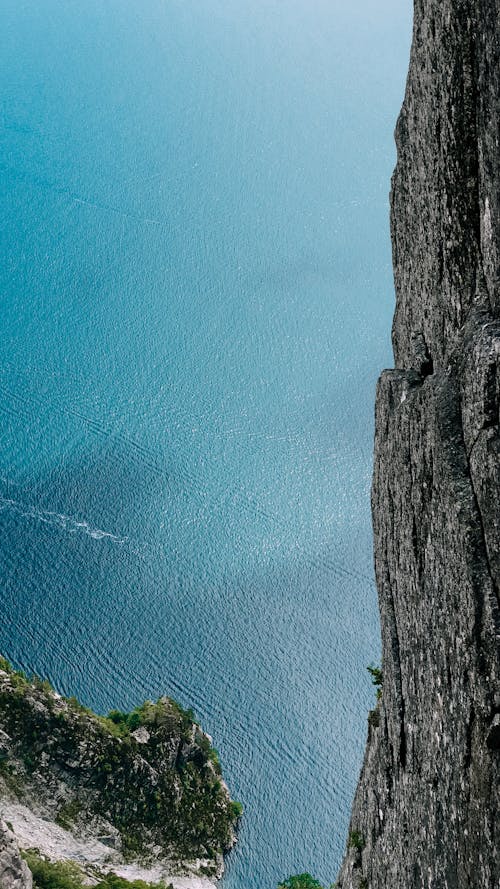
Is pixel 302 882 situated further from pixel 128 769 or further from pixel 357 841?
→ pixel 357 841

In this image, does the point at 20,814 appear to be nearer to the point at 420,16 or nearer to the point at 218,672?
the point at 218,672

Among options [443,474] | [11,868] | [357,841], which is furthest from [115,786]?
[443,474]

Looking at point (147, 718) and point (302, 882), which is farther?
point (147, 718)

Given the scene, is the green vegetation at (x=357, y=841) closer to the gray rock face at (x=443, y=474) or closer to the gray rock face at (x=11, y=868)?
the gray rock face at (x=443, y=474)

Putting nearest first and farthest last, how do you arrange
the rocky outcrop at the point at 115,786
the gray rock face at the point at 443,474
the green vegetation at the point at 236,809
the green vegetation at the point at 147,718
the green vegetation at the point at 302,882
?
the gray rock face at the point at 443,474, the green vegetation at the point at 302,882, the rocky outcrop at the point at 115,786, the green vegetation at the point at 147,718, the green vegetation at the point at 236,809

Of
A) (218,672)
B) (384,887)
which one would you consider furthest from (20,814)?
(384,887)

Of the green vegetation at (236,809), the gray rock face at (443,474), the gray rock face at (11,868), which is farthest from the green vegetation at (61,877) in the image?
the gray rock face at (443,474)
